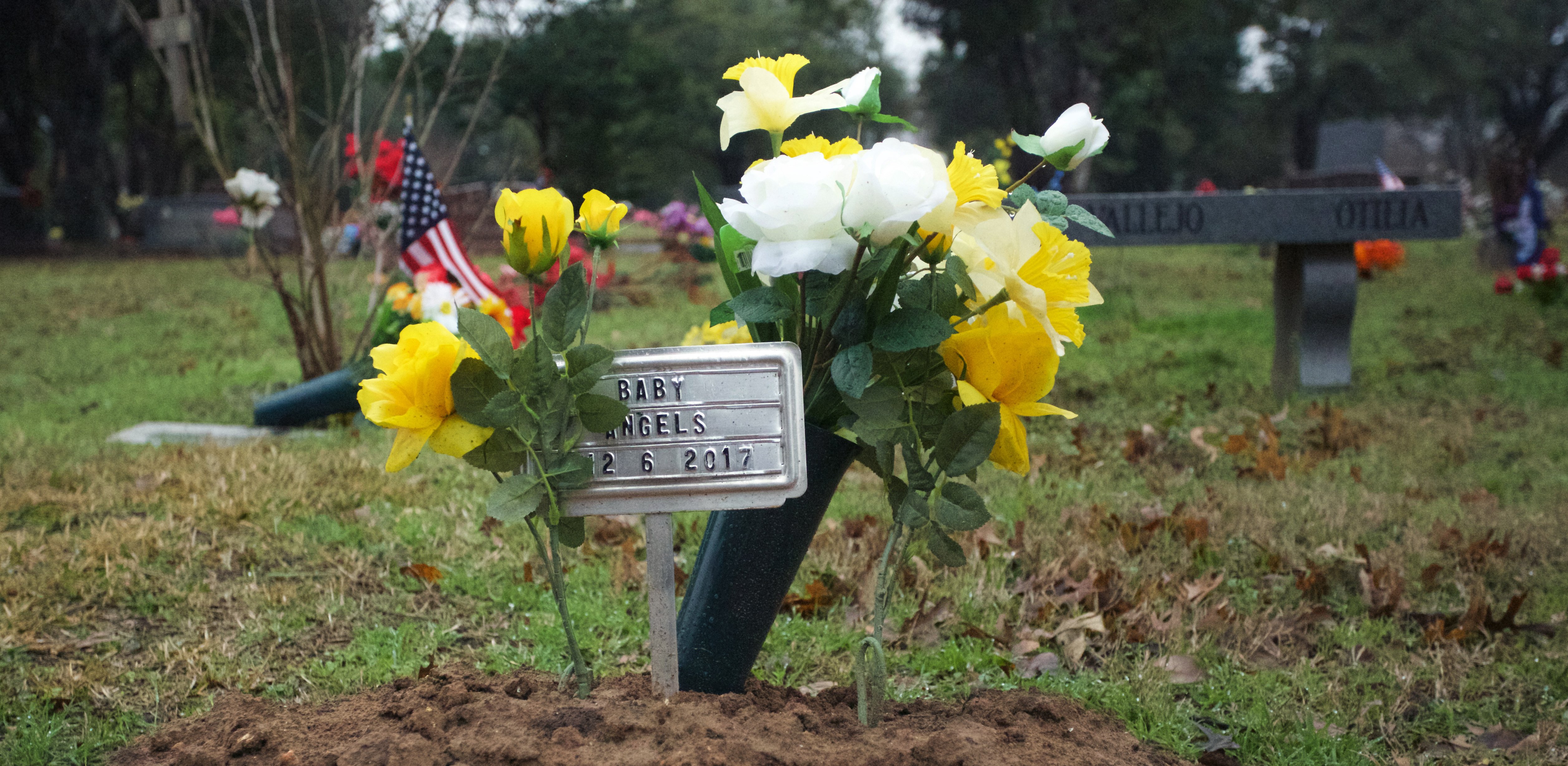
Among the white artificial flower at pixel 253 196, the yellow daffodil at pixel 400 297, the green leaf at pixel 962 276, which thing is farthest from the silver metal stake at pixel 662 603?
the white artificial flower at pixel 253 196

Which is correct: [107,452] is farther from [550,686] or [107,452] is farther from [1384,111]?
[1384,111]

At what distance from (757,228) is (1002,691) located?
2.92 ft

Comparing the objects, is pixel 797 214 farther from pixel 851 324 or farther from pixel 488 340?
pixel 488 340

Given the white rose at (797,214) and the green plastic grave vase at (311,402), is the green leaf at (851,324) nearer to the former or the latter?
the white rose at (797,214)

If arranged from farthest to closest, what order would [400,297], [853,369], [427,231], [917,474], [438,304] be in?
[427,231]
[400,297]
[438,304]
[917,474]
[853,369]

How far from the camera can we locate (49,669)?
6.93 ft

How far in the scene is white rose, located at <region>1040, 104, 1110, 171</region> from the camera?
1299mm

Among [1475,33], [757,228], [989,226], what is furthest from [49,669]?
[1475,33]

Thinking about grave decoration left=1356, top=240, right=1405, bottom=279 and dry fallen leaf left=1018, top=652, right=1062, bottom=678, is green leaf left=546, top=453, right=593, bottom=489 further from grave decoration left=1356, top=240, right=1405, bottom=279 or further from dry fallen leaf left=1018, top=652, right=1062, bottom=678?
grave decoration left=1356, top=240, right=1405, bottom=279

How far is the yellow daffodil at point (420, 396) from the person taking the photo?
1.31 m

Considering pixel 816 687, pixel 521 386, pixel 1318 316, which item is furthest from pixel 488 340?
pixel 1318 316

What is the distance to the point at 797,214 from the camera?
4.03 ft

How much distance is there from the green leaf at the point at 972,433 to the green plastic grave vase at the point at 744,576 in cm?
24

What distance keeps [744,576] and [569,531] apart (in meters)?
0.31
